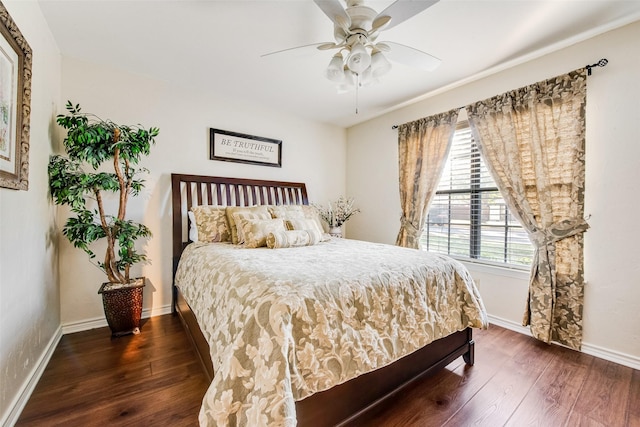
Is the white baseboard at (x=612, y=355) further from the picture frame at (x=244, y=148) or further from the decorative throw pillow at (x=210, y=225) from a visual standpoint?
the picture frame at (x=244, y=148)

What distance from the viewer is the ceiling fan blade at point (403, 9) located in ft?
4.48

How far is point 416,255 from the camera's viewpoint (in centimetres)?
191

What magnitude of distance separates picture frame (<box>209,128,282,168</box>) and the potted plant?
812 mm

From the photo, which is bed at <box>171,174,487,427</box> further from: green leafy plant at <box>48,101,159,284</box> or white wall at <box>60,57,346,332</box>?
white wall at <box>60,57,346,332</box>

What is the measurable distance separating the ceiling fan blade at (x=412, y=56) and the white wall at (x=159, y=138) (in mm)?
2069

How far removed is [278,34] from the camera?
2035 mm

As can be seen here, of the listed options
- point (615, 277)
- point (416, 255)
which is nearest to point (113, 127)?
point (416, 255)

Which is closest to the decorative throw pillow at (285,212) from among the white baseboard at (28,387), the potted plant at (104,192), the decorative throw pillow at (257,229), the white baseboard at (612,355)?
the decorative throw pillow at (257,229)

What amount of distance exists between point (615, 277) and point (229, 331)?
271cm

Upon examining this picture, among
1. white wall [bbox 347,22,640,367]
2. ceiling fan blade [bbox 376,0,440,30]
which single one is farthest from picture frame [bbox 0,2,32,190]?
white wall [bbox 347,22,640,367]

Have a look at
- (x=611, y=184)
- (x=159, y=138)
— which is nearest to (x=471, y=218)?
(x=611, y=184)

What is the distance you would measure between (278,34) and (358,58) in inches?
32.2

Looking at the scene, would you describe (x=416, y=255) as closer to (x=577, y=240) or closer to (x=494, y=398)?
(x=494, y=398)

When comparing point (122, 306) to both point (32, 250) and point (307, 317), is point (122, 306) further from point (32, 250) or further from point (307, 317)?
point (307, 317)
